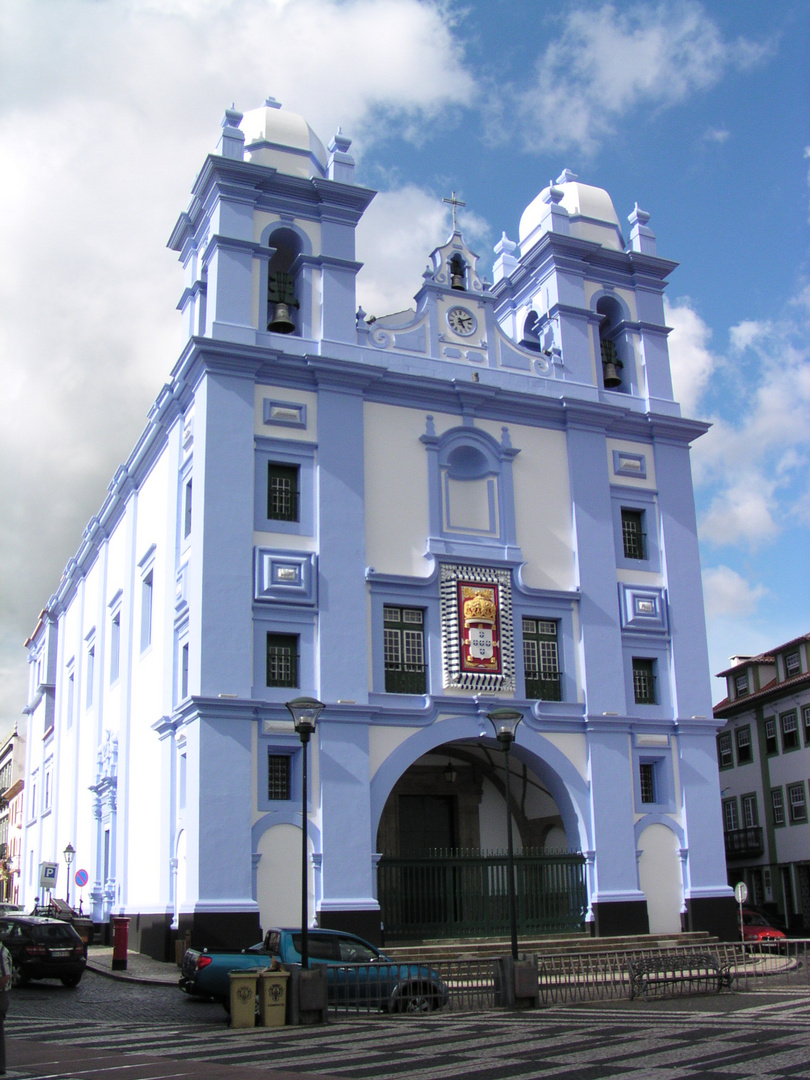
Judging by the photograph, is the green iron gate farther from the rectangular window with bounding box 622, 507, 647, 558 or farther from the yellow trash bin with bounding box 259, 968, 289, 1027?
the yellow trash bin with bounding box 259, 968, 289, 1027

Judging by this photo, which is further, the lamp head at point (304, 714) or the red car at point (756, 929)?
the red car at point (756, 929)

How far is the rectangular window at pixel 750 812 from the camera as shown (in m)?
50.0

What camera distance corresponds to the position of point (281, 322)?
97.5 ft

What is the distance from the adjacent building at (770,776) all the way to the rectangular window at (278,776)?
24.5 meters

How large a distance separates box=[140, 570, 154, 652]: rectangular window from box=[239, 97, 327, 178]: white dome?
1190 cm

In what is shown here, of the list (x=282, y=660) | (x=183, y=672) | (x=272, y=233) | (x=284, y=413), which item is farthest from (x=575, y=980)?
(x=272, y=233)

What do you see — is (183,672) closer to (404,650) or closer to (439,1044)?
(404,650)

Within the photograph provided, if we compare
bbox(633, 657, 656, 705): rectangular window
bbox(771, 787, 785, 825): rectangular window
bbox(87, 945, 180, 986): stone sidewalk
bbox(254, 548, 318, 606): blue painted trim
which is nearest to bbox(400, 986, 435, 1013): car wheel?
bbox(87, 945, 180, 986): stone sidewalk

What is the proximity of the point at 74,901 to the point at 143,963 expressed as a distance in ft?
44.1

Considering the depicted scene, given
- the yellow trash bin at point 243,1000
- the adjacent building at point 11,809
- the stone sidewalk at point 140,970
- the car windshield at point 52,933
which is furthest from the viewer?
the adjacent building at point 11,809

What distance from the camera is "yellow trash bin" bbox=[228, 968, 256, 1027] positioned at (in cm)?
1656

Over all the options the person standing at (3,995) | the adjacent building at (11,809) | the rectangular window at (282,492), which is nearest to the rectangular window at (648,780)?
the rectangular window at (282,492)

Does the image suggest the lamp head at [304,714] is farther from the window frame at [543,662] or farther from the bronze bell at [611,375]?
the bronze bell at [611,375]

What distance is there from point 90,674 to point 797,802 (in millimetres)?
28266
